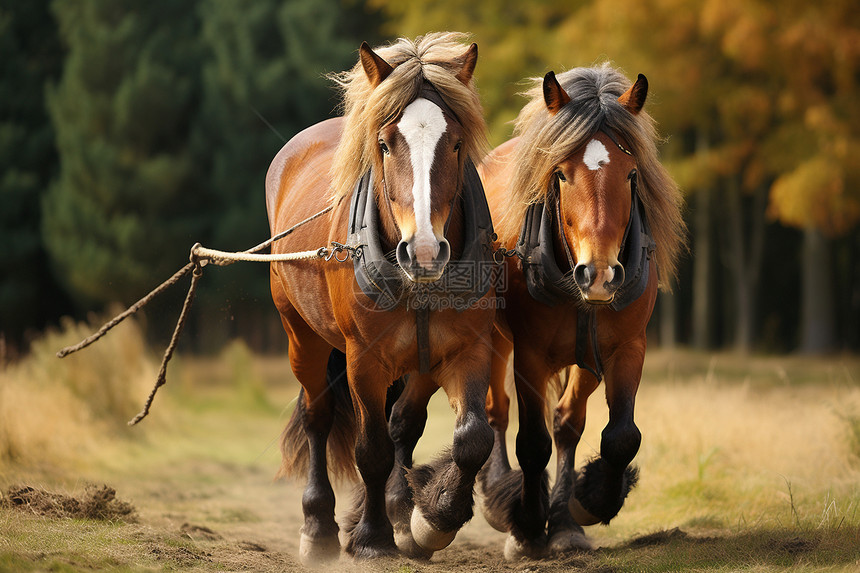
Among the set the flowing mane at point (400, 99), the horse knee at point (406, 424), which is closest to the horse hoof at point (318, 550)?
the horse knee at point (406, 424)

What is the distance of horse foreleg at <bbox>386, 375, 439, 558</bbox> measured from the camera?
4898 mm

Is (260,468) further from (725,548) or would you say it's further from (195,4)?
(195,4)

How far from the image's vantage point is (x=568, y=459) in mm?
5246


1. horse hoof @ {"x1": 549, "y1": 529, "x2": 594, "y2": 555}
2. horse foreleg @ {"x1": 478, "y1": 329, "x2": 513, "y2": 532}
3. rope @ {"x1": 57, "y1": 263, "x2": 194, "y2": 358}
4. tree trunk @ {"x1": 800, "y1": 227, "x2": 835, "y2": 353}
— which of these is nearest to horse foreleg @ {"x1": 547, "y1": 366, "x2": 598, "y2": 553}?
horse hoof @ {"x1": 549, "y1": 529, "x2": 594, "y2": 555}

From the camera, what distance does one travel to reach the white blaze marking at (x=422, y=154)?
3656 millimetres

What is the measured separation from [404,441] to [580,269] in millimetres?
1674

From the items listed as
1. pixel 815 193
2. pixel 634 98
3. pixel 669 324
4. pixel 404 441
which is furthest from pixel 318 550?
pixel 669 324

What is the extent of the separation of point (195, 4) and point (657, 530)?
1321 cm

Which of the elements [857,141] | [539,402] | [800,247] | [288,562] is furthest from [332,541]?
[800,247]

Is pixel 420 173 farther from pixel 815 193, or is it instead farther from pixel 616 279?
pixel 815 193

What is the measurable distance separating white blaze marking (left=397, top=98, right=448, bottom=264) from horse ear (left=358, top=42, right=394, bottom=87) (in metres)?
0.25

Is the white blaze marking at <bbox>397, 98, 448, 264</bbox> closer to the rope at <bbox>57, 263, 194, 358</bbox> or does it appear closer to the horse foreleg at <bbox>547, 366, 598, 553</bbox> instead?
the horse foreleg at <bbox>547, 366, 598, 553</bbox>

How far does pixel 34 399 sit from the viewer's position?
25.7 ft

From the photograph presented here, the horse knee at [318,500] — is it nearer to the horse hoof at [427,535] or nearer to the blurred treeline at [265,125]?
the horse hoof at [427,535]
